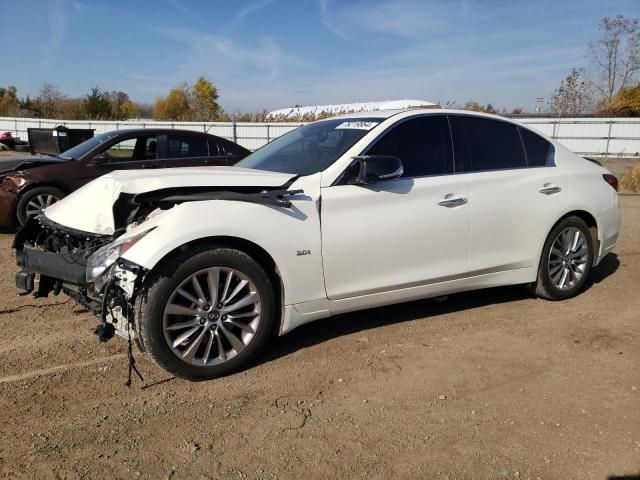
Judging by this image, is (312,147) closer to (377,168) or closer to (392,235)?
(377,168)

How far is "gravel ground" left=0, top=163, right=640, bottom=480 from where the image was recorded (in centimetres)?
262

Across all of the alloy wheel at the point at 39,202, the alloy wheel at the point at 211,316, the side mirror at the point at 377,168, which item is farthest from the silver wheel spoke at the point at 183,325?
the alloy wheel at the point at 39,202

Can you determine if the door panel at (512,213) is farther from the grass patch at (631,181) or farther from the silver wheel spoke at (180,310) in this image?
the grass patch at (631,181)

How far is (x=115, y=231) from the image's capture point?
3.56 metres

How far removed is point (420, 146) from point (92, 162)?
17.9ft

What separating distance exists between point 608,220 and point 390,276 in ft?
8.85

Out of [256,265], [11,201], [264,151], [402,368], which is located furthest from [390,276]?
[11,201]

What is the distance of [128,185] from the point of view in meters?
3.53

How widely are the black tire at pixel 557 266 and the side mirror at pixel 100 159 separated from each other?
6.12 m

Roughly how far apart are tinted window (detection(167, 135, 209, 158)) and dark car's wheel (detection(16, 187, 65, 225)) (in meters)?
1.68

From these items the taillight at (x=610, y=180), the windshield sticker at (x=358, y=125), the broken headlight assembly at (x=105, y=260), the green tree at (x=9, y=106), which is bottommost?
the broken headlight assembly at (x=105, y=260)

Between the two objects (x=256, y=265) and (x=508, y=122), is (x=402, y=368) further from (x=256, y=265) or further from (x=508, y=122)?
(x=508, y=122)

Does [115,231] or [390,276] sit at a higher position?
[115,231]

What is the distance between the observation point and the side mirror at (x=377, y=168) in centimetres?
370
